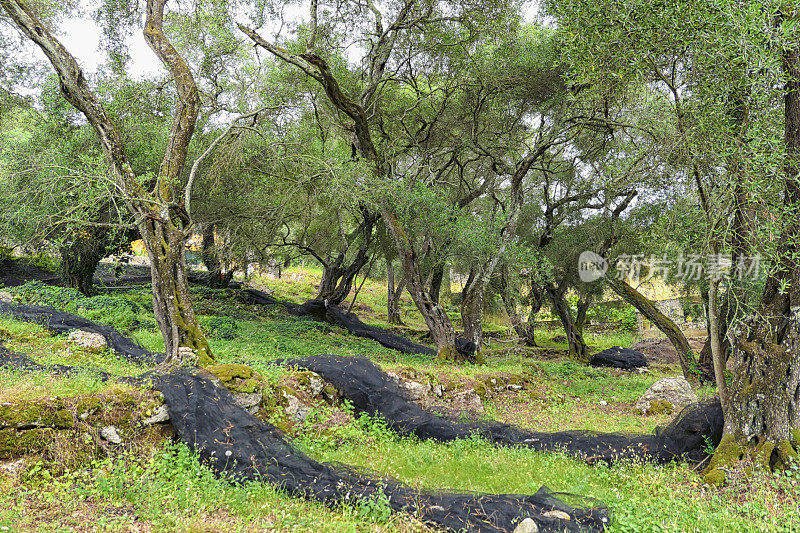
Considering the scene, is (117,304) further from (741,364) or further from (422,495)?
(741,364)

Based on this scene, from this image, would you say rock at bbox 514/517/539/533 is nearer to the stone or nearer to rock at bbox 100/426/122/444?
rock at bbox 100/426/122/444

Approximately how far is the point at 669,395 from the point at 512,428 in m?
4.78

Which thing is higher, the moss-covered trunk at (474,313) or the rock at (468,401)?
the moss-covered trunk at (474,313)

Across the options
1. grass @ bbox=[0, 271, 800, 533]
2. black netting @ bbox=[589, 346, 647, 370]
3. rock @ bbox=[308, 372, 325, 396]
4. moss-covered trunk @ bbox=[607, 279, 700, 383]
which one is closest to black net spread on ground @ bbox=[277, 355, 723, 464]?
rock @ bbox=[308, 372, 325, 396]

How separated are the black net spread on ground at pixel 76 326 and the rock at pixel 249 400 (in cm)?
294

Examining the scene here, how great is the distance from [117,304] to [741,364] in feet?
44.7

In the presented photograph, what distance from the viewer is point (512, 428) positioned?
600 centimetres

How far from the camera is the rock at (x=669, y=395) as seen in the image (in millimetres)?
8367

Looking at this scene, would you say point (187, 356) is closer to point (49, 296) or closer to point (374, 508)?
point (374, 508)

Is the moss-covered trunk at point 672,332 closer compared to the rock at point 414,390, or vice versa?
the rock at point 414,390

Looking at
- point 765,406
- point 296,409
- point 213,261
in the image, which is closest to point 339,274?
point 213,261

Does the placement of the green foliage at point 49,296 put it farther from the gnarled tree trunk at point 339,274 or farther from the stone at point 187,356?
the gnarled tree trunk at point 339,274

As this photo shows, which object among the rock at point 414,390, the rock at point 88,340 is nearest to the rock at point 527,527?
the rock at point 414,390

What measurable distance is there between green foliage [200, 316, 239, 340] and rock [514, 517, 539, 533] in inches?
355
